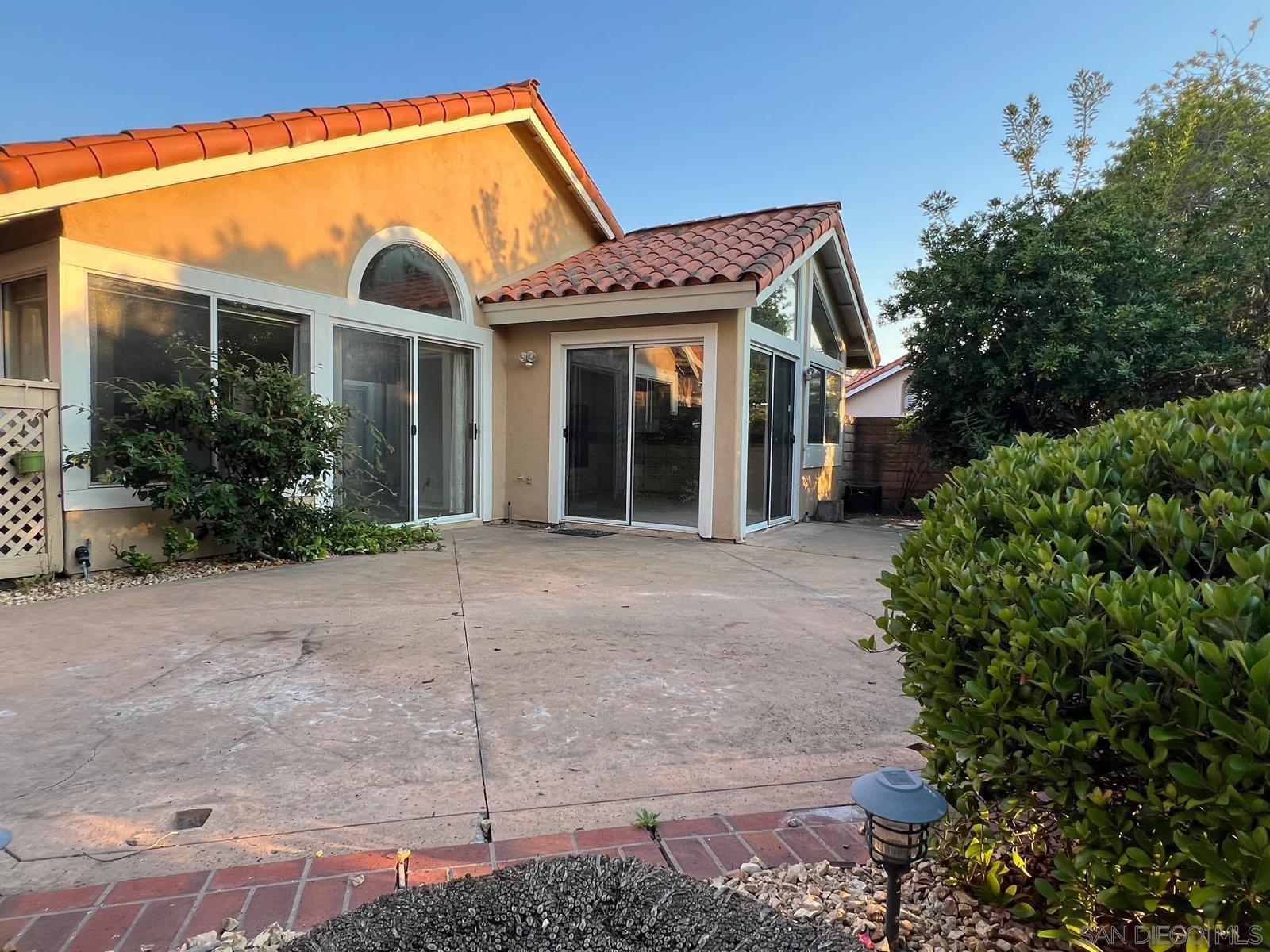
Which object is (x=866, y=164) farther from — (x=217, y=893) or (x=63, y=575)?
(x=217, y=893)

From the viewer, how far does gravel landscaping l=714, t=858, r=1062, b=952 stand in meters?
1.71

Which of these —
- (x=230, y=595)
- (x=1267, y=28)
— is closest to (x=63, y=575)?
(x=230, y=595)

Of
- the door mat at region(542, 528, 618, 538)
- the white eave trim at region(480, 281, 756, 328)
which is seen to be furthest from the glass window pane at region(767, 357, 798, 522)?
the door mat at region(542, 528, 618, 538)

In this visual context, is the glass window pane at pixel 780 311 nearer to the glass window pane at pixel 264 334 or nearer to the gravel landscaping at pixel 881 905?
the glass window pane at pixel 264 334

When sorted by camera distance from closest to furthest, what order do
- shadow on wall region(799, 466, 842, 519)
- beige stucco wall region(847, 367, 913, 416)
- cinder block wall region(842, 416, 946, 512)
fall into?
shadow on wall region(799, 466, 842, 519) < cinder block wall region(842, 416, 946, 512) < beige stucco wall region(847, 367, 913, 416)

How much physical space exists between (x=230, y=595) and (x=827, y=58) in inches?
431

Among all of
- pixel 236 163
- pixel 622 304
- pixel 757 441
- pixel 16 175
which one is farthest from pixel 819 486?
pixel 16 175

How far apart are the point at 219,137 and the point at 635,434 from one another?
5134 mm

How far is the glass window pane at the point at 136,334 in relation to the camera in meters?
5.77

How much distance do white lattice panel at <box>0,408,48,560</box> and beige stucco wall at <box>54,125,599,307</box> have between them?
1505 mm

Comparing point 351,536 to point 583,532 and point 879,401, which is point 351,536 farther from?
point 879,401

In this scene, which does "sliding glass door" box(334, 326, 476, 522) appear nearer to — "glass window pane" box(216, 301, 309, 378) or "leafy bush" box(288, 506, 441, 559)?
"leafy bush" box(288, 506, 441, 559)

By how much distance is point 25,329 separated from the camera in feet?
20.1

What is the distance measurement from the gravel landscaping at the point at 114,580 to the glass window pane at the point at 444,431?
8.22 ft
